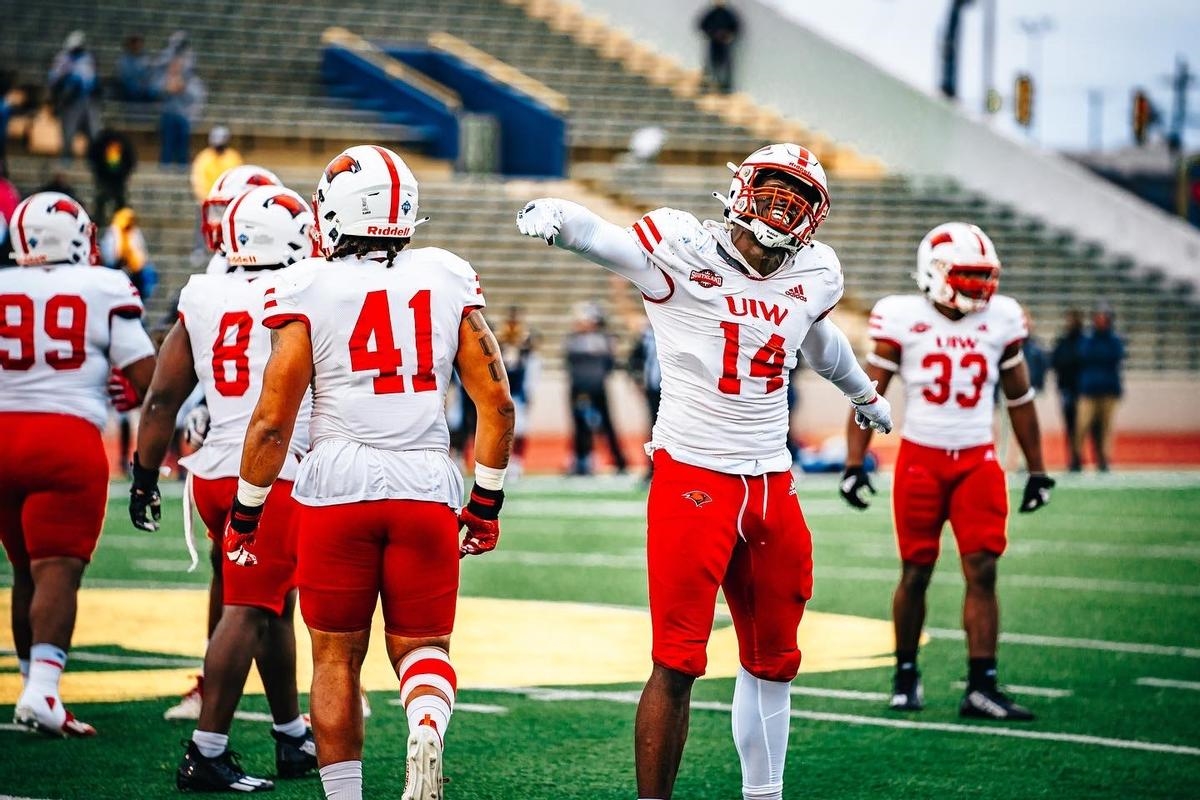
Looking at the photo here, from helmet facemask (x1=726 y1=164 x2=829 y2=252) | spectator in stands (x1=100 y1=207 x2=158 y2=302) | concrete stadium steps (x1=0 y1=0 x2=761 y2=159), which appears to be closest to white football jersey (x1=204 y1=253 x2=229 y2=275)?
helmet facemask (x1=726 y1=164 x2=829 y2=252)

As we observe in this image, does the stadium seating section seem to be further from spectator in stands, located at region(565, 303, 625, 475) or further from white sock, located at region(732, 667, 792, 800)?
white sock, located at region(732, 667, 792, 800)

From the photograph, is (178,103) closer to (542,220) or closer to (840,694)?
(840,694)

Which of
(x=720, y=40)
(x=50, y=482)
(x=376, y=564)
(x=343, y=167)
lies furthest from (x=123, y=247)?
(x=720, y=40)

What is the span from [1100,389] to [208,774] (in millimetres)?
15717

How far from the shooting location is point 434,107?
27.5 meters

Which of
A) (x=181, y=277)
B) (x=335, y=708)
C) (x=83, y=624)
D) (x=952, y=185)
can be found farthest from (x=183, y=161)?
(x=335, y=708)

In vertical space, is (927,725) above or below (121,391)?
below

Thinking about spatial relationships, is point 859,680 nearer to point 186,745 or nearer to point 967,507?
point 967,507

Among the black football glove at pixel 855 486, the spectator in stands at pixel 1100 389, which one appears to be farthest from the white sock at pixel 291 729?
the spectator in stands at pixel 1100 389

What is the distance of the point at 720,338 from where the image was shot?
5.32 meters

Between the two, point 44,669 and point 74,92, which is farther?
point 74,92

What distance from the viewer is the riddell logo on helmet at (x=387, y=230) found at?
201 inches

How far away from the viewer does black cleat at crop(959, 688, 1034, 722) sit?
7.41m

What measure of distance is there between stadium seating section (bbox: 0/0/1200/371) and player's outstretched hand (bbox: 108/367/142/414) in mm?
16713
